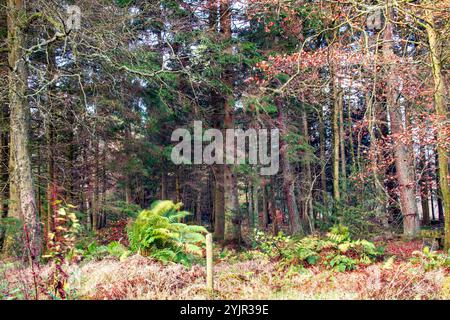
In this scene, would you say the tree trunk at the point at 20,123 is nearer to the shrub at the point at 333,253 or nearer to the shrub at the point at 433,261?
the shrub at the point at 333,253

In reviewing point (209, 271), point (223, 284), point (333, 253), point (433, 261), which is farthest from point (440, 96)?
Answer: point (209, 271)

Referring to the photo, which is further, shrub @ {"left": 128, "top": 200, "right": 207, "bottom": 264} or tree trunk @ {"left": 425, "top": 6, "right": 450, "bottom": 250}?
tree trunk @ {"left": 425, "top": 6, "right": 450, "bottom": 250}

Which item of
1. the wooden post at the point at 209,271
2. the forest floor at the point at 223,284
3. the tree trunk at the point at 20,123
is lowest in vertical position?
the forest floor at the point at 223,284

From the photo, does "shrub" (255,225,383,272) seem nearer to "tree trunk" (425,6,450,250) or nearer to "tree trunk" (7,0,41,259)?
"tree trunk" (425,6,450,250)

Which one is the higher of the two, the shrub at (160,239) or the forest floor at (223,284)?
the shrub at (160,239)

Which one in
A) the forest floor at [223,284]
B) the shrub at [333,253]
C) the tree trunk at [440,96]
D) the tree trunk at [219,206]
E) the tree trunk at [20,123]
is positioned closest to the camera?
the forest floor at [223,284]

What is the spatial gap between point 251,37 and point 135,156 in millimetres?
6559

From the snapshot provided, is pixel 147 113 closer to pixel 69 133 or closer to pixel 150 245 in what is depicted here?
pixel 69 133

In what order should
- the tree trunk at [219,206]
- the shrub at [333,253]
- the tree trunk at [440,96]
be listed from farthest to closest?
1. the tree trunk at [219,206]
2. the tree trunk at [440,96]
3. the shrub at [333,253]

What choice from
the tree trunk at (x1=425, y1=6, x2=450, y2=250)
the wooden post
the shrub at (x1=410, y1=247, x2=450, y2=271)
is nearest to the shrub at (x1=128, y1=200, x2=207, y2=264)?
the wooden post

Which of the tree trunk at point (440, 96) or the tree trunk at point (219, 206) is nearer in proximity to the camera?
the tree trunk at point (440, 96)

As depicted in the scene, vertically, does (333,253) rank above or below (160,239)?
below

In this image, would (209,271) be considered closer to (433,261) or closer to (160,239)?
(160,239)

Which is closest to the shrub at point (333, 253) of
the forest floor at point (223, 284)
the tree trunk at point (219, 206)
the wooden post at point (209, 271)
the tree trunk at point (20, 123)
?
the forest floor at point (223, 284)
